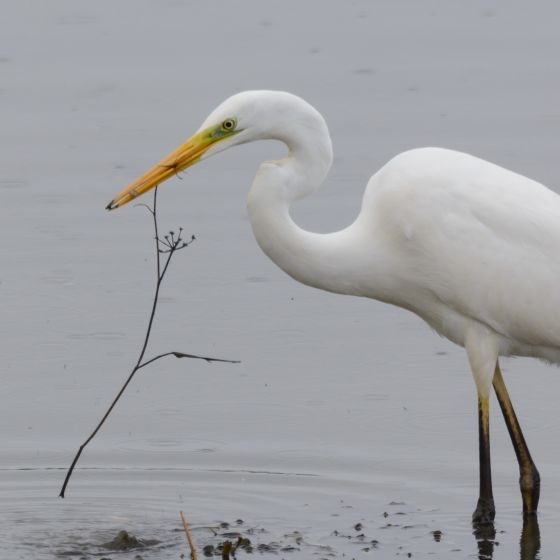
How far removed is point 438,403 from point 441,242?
1.41m

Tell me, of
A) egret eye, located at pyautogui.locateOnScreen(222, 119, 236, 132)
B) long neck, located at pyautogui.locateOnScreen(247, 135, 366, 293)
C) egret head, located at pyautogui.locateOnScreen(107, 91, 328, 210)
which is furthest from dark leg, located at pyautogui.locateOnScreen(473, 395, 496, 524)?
egret eye, located at pyautogui.locateOnScreen(222, 119, 236, 132)

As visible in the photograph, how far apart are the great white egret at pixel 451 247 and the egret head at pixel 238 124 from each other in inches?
5.8

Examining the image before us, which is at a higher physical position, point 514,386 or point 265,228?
point 265,228

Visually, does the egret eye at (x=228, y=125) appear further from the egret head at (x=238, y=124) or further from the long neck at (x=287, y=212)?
the long neck at (x=287, y=212)

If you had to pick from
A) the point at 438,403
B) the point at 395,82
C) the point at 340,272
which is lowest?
the point at 438,403

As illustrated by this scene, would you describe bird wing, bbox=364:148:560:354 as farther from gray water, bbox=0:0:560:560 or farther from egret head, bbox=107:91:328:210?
gray water, bbox=0:0:560:560

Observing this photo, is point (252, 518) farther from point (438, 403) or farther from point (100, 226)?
point (100, 226)

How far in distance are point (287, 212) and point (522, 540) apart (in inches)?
63.8

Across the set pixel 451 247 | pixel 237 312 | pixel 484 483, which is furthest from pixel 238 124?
pixel 237 312

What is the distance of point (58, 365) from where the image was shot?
841cm

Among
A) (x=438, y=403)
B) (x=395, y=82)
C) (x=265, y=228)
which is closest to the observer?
(x=265, y=228)

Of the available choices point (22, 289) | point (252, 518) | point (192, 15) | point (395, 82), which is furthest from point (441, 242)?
point (192, 15)

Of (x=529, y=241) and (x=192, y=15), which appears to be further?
(x=192, y=15)

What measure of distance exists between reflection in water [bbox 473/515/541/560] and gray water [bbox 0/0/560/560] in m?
0.02
